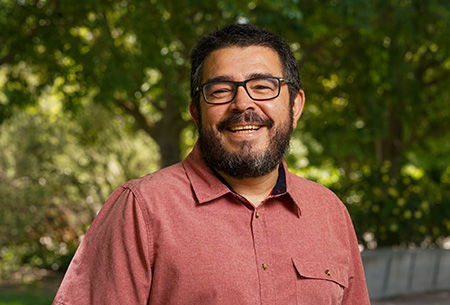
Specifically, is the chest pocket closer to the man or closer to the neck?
the man

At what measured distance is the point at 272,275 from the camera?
1897mm

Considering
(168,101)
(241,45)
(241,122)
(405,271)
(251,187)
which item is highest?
(241,45)

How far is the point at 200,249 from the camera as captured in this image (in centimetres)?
182

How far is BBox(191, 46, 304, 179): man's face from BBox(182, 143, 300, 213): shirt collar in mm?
34

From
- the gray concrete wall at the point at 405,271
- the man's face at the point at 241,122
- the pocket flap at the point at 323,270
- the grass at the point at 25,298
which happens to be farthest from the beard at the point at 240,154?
the grass at the point at 25,298

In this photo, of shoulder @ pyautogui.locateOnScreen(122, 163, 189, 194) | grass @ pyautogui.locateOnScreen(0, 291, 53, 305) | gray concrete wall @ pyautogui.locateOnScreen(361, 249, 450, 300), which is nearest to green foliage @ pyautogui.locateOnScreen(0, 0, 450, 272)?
gray concrete wall @ pyautogui.locateOnScreen(361, 249, 450, 300)

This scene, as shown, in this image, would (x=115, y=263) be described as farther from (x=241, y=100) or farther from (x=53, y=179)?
(x=53, y=179)

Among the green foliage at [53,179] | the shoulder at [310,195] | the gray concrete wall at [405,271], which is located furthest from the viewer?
the green foliage at [53,179]

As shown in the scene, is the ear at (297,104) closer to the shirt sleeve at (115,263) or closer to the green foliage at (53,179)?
the shirt sleeve at (115,263)

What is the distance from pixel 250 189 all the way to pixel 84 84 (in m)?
6.13

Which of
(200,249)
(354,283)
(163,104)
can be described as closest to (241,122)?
(200,249)

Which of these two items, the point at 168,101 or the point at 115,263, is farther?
the point at 168,101

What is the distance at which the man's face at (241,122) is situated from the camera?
1992mm

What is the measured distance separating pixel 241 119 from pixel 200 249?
43cm
